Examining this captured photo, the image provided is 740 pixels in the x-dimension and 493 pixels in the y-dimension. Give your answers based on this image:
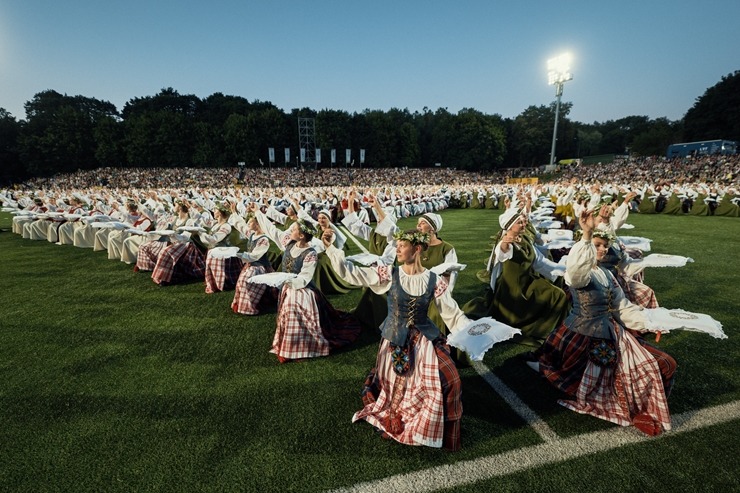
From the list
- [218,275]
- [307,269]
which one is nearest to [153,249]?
[218,275]

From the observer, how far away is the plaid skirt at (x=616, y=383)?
11.0 ft

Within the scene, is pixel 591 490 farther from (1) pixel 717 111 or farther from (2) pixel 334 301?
(1) pixel 717 111

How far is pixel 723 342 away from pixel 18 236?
23378 millimetres

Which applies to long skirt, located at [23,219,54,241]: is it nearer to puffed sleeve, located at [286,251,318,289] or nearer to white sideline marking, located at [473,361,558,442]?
puffed sleeve, located at [286,251,318,289]

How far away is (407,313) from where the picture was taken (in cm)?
337

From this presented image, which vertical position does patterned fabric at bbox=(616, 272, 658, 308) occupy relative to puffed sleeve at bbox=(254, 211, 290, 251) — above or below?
below

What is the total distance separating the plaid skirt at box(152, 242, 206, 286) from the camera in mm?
8266

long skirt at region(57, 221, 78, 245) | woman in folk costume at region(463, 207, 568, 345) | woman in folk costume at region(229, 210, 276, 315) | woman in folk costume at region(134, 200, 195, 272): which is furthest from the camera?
long skirt at region(57, 221, 78, 245)

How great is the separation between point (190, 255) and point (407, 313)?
7.20 metres

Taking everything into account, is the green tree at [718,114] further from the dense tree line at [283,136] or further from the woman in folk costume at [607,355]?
the woman in folk costume at [607,355]

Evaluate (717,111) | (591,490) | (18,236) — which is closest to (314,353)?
(591,490)

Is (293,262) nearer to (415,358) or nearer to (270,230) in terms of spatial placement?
(270,230)

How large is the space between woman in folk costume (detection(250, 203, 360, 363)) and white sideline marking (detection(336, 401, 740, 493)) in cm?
227

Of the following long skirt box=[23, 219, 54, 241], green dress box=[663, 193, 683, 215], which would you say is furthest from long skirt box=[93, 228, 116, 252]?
green dress box=[663, 193, 683, 215]
